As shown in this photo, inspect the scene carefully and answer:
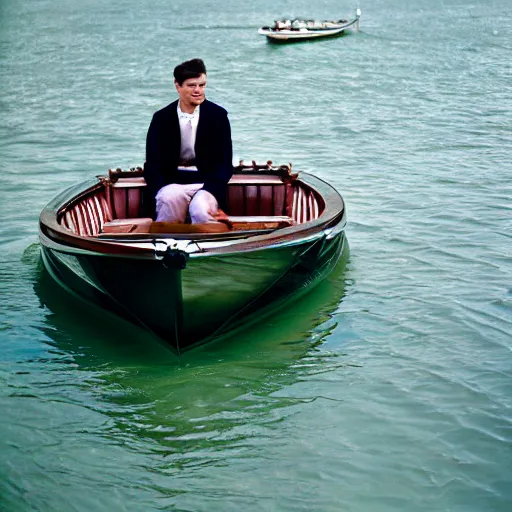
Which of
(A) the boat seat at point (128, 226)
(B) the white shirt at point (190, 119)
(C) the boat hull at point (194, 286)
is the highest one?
(B) the white shirt at point (190, 119)

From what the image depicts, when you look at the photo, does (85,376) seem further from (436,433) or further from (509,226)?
(509,226)

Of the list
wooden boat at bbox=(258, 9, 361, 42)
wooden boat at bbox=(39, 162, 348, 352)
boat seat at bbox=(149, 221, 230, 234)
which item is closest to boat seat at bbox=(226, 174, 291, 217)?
wooden boat at bbox=(39, 162, 348, 352)

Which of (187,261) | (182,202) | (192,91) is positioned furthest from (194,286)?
(192,91)

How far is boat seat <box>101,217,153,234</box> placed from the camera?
787cm

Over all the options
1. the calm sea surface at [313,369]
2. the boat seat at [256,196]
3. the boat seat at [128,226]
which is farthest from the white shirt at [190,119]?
the calm sea surface at [313,369]

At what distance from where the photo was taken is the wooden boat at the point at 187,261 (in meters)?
6.44

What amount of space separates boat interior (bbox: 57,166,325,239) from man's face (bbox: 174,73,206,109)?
1.06 metres

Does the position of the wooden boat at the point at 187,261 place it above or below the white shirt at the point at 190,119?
below

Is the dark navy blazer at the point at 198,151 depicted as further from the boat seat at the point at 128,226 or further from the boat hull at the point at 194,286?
the boat hull at the point at 194,286

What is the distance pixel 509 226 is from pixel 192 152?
399 centimetres

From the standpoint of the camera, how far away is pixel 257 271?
22.3 feet

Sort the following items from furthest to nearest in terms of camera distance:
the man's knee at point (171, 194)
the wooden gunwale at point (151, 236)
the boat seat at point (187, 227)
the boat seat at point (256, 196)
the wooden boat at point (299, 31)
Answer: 1. the wooden boat at point (299, 31)
2. the boat seat at point (256, 196)
3. the man's knee at point (171, 194)
4. the boat seat at point (187, 227)
5. the wooden gunwale at point (151, 236)

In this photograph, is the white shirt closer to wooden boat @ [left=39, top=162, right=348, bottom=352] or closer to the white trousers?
the white trousers

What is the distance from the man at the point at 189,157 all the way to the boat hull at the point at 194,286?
0.78 m
